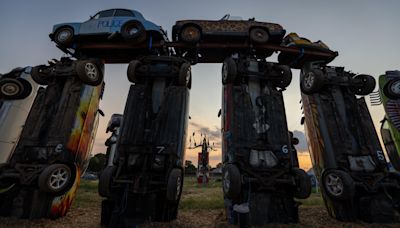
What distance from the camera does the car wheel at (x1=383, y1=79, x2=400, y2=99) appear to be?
8.41 m

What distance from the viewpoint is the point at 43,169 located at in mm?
5848

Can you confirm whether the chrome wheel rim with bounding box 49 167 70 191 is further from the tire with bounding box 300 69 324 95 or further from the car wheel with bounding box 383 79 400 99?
the car wheel with bounding box 383 79 400 99

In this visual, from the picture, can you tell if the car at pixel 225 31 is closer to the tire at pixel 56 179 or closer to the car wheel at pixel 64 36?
the car wheel at pixel 64 36

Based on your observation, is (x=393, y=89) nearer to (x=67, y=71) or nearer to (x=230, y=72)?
(x=230, y=72)

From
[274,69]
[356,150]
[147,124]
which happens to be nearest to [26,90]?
[147,124]

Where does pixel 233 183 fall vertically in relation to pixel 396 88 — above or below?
below

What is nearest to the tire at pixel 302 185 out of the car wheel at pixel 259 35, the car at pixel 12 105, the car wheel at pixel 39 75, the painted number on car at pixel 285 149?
the painted number on car at pixel 285 149

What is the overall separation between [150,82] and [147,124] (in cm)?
171

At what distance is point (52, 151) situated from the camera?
6.42m

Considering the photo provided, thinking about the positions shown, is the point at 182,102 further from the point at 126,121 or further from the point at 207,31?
the point at 207,31

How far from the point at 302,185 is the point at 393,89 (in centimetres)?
640

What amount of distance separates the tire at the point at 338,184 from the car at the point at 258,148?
0.96 meters

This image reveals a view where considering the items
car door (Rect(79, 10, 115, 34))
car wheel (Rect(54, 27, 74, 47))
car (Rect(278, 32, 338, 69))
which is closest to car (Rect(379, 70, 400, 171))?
car (Rect(278, 32, 338, 69))

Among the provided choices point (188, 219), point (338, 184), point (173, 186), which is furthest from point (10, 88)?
point (338, 184)
